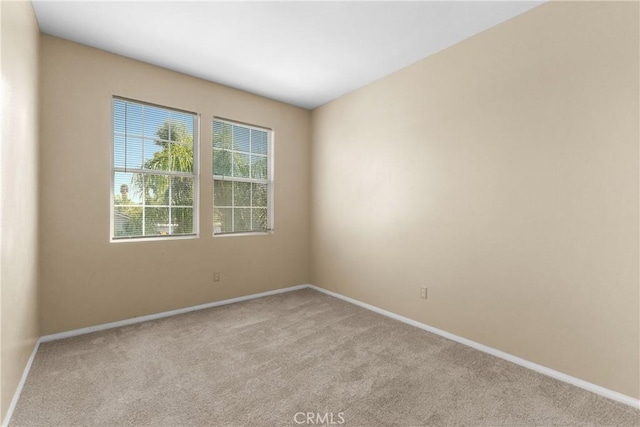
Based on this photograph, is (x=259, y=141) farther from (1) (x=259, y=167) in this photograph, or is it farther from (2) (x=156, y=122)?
(2) (x=156, y=122)

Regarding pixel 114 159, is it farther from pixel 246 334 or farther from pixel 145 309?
pixel 246 334

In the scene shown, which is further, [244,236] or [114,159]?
[244,236]

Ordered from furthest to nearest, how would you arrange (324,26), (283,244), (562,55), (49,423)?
(283,244), (324,26), (562,55), (49,423)

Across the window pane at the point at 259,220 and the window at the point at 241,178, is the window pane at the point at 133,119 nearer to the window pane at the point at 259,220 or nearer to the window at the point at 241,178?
the window at the point at 241,178

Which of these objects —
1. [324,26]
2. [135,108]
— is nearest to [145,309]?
[135,108]

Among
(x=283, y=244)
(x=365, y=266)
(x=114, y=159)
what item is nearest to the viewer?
(x=114, y=159)

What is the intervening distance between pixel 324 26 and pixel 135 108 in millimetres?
2172

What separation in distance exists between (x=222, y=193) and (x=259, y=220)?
0.67 m

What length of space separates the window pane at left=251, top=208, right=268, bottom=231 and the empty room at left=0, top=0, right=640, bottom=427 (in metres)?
0.07

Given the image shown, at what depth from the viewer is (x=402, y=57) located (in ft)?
9.96

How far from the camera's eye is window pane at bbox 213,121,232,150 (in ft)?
12.2

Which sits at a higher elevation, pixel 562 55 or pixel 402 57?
pixel 402 57

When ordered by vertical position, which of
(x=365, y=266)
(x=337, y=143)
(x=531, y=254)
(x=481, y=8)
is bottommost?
(x=365, y=266)

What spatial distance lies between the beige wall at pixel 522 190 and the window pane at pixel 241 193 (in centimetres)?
165
